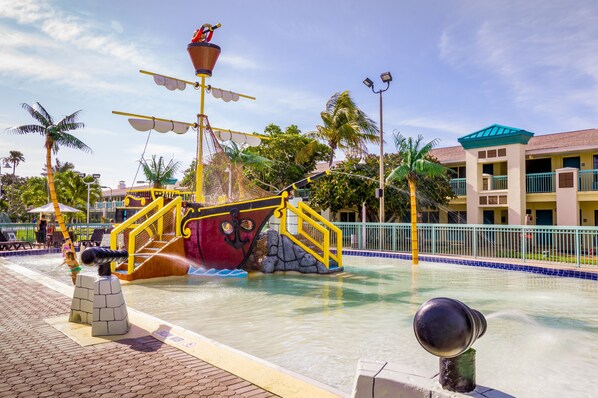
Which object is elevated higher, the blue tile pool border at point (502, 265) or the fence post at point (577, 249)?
the fence post at point (577, 249)

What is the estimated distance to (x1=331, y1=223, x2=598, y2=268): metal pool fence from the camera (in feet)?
45.2

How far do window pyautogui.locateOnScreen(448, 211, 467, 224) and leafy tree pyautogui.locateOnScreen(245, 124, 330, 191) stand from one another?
9117mm

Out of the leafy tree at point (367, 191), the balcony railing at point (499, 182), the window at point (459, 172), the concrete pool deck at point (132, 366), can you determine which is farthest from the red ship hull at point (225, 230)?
the window at point (459, 172)

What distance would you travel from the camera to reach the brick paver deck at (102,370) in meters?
4.05

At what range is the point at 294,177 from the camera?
30219mm

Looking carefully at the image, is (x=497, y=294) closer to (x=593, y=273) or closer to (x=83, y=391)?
(x=593, y=273)

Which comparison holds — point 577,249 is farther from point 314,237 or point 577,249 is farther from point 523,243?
point 314,237

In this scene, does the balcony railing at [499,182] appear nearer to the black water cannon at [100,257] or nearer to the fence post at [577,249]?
the fence post at [577,249]

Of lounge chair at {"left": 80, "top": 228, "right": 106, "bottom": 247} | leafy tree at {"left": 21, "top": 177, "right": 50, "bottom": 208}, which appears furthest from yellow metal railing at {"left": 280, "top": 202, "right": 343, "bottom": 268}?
leafy tree at {"left": 21, "top": 177, "right": 50, "bottom": 208}

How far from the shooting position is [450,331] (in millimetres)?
2221

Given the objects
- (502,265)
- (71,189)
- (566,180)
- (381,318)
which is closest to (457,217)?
(566,180)

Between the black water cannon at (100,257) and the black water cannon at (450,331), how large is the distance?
467 cm

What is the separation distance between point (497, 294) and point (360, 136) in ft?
59.2

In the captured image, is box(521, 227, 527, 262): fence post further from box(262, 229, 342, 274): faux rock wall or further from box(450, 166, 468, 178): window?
box(450, 166, 468, 178): window
